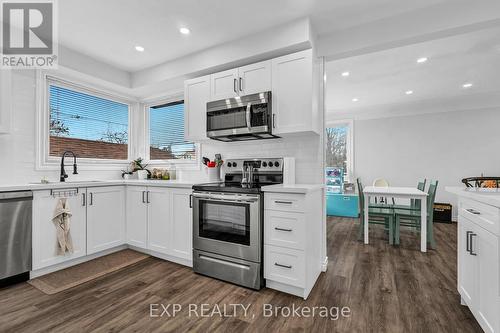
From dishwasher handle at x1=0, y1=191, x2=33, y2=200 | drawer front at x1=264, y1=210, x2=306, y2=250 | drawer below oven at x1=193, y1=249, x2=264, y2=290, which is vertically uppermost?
dishwasher handle at x1=0, y1=191, x2=33, y2=200

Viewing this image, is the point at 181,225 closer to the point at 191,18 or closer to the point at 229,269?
the point at 229,269

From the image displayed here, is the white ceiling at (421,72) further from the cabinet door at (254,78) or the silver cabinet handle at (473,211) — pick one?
the silver cabinet handle at (473,211)

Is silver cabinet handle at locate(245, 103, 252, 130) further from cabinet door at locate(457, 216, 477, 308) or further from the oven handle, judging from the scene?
cabinet door at locate(457, 216, 477, 308)

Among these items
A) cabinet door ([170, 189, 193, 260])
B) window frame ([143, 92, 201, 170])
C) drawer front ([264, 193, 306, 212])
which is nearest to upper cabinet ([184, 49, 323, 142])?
drawer front ([264, 193, 306, 212])

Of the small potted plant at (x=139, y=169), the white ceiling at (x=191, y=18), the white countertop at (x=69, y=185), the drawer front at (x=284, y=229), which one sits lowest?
the drawer front at (x=284, y=229)

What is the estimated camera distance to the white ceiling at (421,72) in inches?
119

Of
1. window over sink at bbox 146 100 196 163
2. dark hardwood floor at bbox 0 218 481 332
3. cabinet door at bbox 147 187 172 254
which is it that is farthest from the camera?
window over sink at bbox 146 100 196 163

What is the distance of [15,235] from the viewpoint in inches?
90.8

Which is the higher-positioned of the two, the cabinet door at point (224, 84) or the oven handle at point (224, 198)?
the cabinet door at point (224, 84)

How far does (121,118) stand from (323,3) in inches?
141

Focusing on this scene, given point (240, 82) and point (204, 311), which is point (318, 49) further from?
point (204, 311)

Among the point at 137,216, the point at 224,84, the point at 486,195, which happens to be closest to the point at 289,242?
the point at 486,195

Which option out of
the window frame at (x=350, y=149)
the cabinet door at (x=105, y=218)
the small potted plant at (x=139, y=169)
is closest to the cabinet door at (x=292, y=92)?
the cabinet door at (x=105, y=218)

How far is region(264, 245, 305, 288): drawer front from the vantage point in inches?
81.0
